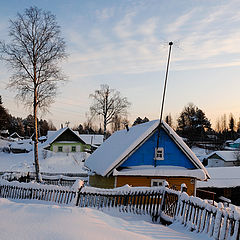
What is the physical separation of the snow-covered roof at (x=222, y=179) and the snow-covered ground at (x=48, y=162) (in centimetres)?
1583

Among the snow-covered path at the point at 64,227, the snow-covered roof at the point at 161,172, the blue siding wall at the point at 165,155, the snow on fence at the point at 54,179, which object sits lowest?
the snow on fence at the point at 54,179

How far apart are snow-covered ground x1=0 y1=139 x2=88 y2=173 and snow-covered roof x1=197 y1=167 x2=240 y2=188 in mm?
15826

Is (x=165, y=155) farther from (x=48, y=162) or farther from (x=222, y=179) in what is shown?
(x=48, y=162)

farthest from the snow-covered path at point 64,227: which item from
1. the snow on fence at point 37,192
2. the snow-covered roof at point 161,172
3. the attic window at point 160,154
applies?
the attic window at point 160,154

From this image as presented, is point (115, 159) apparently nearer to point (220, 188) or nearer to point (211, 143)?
point (220, 188)

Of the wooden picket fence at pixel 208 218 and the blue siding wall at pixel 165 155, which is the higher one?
the blue siding wall at pixel 165 155

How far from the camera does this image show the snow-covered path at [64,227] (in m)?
5.05

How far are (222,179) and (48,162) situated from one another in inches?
894

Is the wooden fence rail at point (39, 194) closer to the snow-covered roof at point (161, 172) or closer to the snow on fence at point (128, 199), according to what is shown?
the snow on fence at point (128, 199)

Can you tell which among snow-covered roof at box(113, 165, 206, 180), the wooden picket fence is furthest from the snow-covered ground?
the wooden picket fence

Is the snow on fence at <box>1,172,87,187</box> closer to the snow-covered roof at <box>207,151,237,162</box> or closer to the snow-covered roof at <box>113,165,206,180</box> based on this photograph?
the snow-covered roof at <box>113,165,206,180</box>

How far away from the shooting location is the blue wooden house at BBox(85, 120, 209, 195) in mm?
14289

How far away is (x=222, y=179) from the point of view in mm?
24734

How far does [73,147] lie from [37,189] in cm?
3372
